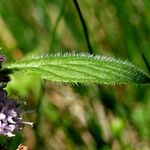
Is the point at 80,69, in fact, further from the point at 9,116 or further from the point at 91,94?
the point at 91,94

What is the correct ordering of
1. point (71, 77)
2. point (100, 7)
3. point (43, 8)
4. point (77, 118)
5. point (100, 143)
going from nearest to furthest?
point (71, 77) < point (100, 143) < point (43, 8) < point (77, 118) < point (100, 7)

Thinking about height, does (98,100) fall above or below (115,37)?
below

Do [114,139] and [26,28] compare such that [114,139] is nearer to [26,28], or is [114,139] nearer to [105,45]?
[105,45]

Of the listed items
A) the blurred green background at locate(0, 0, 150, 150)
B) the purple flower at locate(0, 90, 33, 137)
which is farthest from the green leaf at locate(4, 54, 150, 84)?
the blurred green background at locate(0, 0, 150, 150)

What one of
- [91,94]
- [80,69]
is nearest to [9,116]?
[80,69]

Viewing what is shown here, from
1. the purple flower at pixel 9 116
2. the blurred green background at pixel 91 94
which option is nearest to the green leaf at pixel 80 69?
the purple flower at pixel 9 116

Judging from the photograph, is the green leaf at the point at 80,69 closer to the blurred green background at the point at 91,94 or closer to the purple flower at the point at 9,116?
the purple flower at the point at 9,116

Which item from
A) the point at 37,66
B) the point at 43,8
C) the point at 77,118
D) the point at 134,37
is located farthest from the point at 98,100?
the point at 37,66
